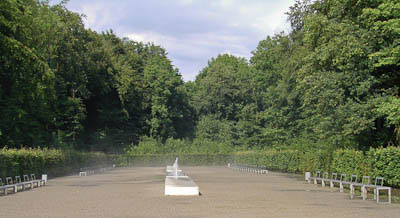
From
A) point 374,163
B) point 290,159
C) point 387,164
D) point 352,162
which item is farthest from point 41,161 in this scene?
point 290,159

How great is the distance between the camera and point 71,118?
60.4 meters

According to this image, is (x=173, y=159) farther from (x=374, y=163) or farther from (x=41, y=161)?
(x=374, y=163)

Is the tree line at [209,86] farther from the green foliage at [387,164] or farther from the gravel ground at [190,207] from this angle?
the gravel ground at [190,207]

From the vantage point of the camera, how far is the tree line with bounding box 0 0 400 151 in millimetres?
25531

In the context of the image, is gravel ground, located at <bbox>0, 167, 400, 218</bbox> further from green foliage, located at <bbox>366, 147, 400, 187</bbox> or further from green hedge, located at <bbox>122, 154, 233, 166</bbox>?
green hedge, located at <bbox>122, 154, 233, 166</bbox>

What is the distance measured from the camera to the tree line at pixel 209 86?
25.5 m

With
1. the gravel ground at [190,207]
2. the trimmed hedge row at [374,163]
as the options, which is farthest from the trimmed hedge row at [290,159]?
the gravel ground at [190,207]

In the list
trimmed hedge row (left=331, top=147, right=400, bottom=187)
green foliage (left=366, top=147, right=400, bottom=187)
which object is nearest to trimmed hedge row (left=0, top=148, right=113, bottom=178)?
trimmed hedge row (left=331, top=147, right=400, bottom=187)

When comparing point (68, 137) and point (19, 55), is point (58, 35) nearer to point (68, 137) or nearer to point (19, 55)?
point (68, 137)

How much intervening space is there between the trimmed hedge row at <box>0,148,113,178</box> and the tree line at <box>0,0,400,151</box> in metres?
4.16

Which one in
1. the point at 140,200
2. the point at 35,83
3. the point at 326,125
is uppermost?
the point at 35,83

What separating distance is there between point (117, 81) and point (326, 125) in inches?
1797

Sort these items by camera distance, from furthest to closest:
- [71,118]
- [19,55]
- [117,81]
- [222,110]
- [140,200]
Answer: [222,110] < [117,81] < [71,118] < [19,55] < [140,200]

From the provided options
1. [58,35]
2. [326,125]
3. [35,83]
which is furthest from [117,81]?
[326,125]
